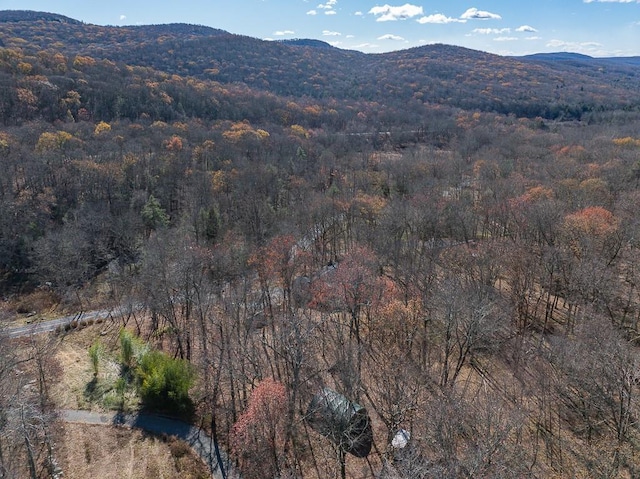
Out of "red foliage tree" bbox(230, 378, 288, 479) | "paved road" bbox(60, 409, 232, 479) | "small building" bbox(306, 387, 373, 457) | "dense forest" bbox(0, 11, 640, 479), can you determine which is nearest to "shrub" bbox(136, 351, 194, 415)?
"paved road" bbox(60, 409, 232, 479)

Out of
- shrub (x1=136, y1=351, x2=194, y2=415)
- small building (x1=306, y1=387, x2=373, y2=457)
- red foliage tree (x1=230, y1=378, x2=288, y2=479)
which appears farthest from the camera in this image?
shrub (x1=136, y1=351, x2=194, y2=415)

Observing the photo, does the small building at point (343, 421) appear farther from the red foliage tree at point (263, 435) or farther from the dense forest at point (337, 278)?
the red foliage tree at point (263, 435)

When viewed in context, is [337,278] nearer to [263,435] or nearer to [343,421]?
[343,421]

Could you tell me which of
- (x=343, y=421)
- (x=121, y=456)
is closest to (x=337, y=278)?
(x=343, y=421)

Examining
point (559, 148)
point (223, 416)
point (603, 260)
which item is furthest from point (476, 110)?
point (223, 416)

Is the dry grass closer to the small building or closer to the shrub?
the shrub

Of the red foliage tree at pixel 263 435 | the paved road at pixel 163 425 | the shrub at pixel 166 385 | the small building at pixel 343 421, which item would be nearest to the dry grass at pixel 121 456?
the paved road at pixel 163 425

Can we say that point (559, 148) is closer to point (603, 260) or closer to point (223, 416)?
point (603, 260)
